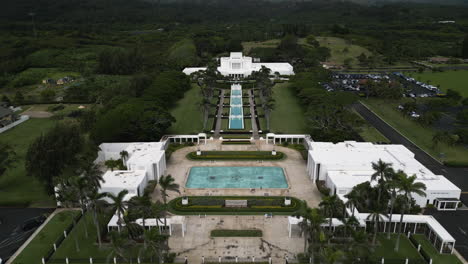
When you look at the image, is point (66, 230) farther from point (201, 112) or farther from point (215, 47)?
point (215, 47)

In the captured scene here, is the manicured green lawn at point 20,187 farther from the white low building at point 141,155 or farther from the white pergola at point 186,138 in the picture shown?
the white pergola at point 186,138

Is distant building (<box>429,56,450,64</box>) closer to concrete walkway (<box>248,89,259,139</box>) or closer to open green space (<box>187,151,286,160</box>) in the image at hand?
concrete walkway (<box>248,89,259,139</box>)

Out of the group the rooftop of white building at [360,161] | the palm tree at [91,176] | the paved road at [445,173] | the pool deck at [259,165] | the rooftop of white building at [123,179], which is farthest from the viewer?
the pool deck at [259,165]

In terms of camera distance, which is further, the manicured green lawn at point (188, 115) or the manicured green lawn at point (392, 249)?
the manicured green lawn at point (188, 115)

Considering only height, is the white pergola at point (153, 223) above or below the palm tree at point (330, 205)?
below

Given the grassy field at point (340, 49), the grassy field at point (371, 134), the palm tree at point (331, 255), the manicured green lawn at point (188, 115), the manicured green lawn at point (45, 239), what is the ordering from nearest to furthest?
the palm tree at point (331, 255) → the manicured green lawn at point (45, 239) → the grassy field at point (371, 134) → the manicured green lawn at point (188, 115) → the grassy field at point (340, 49)

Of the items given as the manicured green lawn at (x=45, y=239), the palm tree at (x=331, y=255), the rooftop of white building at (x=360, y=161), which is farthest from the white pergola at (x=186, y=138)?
the palm tree at (x=331, y=255)

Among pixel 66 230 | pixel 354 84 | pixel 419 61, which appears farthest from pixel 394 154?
pixel 419 61

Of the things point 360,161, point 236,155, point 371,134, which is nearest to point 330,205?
point 360,161
